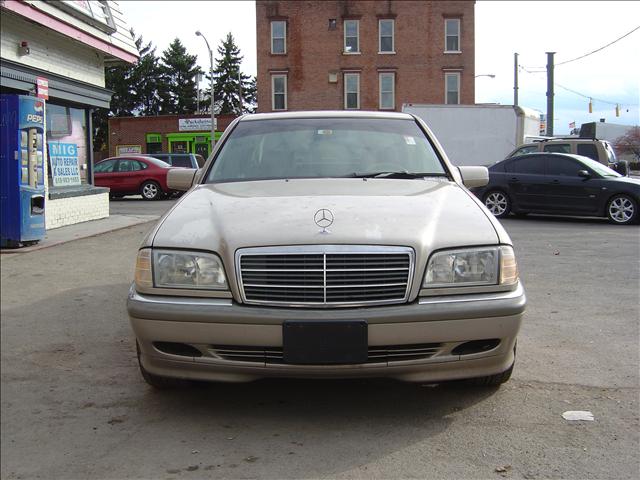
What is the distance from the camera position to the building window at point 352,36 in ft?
128

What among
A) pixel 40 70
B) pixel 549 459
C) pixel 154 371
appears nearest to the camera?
pixel 549 459

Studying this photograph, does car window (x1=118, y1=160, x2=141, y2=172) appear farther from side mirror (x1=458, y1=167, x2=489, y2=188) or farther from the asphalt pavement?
side mirror (x1=458, y1=167, x2=489, y2=188)

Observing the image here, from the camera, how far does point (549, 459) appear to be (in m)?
3.04

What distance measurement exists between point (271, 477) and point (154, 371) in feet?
2.88

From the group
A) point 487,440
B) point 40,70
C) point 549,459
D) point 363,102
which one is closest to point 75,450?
point 487,440

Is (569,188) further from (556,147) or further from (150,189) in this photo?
(150,189)

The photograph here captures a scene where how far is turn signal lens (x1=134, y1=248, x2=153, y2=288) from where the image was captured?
10.7 feet

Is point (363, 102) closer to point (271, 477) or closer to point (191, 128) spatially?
point (191, 128)

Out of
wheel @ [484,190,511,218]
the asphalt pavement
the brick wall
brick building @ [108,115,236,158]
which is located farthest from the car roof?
brick building @ [108,115,236,158]

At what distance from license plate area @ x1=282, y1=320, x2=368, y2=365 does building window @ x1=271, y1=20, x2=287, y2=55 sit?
37.9 metres

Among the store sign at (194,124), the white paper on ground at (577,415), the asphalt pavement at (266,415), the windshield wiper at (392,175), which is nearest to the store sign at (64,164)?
the asphalt pavement at (266,415)

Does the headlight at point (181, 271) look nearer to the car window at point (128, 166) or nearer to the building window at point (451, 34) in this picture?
the car window at point (128, 166)

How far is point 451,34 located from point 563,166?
27904mm

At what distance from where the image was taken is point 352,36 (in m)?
39.1
